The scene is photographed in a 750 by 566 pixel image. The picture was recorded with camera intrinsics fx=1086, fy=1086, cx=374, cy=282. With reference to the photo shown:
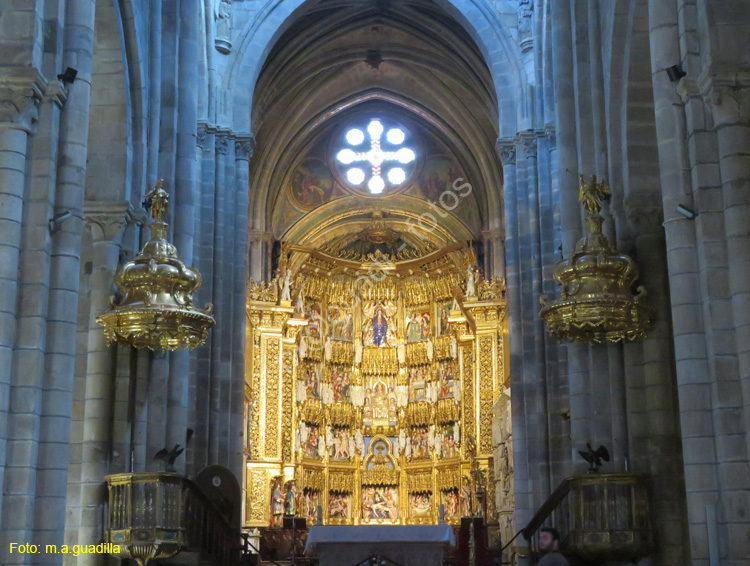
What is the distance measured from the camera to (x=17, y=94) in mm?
10781

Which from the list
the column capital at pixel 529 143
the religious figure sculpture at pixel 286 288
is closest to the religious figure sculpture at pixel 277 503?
the religious figure sculpture at pixel 286 288

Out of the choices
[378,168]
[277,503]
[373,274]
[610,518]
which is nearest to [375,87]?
[378,168]

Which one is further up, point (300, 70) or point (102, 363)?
point (300, 70)

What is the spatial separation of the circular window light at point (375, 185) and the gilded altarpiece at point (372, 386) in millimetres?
2139

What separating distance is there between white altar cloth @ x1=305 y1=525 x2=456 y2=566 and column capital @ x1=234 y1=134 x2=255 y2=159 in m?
9.46

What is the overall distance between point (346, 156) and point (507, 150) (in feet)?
41.1

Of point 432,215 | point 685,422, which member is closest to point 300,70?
point 432,215

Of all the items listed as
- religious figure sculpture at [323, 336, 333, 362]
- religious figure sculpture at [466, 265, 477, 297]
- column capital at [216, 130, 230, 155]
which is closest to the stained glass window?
religious figure sculpture at [466, 265, 477, 297]

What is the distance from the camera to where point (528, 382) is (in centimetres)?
2106

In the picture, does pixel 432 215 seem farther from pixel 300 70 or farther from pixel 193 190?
pixel 193 190

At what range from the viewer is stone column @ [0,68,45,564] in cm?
1003

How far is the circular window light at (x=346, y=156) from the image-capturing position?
115ft

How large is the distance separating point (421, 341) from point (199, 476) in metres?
17.5

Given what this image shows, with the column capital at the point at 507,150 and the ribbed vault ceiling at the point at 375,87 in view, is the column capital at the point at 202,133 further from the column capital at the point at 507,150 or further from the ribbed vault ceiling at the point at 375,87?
the ribbed vault ceiling at the point at 375,87
